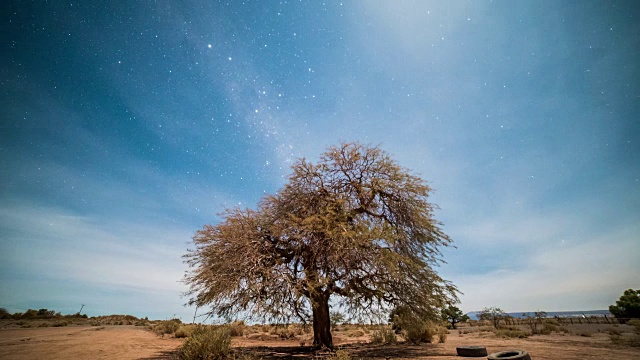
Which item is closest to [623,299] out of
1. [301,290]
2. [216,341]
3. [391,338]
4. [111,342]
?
[391,338]

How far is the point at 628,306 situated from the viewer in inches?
1740

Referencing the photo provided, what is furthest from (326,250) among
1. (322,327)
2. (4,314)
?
(4,314)

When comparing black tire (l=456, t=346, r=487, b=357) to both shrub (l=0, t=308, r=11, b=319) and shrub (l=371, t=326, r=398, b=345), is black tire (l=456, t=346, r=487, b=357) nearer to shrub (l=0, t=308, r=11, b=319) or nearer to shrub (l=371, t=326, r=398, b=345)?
shrub (l=371, t=326, r=398, b=345)

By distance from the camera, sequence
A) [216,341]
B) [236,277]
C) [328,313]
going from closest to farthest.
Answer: [216,341], [236,277], [328,313]

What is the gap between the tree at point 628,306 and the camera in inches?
1688

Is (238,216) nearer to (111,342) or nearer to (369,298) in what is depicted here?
(369,298)

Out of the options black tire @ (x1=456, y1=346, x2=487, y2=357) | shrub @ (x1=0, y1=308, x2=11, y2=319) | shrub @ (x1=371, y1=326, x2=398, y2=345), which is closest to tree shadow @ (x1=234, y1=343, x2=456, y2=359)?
black tire @ (x1=456, y1=346, x2=487, y2=357)

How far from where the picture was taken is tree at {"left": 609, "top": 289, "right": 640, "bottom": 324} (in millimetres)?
42875

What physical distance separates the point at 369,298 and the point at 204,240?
8.70m

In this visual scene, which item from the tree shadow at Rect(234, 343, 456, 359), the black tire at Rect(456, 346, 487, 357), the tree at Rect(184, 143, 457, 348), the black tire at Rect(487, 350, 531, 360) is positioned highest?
the tree at Rect(184, 143, 457, 348)

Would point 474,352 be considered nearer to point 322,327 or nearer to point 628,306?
point 322,327

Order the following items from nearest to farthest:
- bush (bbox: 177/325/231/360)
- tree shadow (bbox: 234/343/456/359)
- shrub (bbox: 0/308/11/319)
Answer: bush (bbox: 177/325/231/360), tree shadow (bbox: 234/343/456/359), shrub (bbox: 0/308/11/319)

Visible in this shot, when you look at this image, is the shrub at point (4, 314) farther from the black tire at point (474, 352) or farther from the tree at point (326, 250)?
the black tire at point (474, 352)

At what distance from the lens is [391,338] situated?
19000 mm
